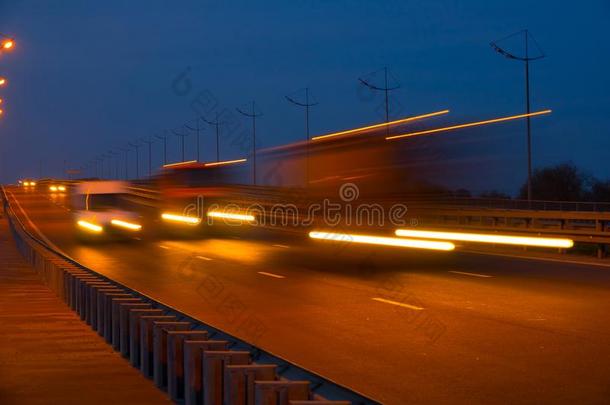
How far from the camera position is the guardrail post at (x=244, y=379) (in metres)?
6.23

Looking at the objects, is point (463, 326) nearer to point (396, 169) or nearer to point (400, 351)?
point (400, 351)

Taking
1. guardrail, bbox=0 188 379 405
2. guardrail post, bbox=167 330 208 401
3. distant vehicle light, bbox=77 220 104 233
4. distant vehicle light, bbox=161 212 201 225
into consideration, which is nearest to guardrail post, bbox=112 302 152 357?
guardrail, bbox=0 188 379 405

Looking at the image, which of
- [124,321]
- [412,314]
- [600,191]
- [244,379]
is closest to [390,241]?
[412,314]

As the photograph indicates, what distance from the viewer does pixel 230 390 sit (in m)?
6.33

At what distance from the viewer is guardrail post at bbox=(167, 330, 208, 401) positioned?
820cm

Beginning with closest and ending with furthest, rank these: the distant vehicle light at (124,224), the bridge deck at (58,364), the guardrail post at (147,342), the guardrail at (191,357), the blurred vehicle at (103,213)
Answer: the guardrail at (191,357), the bridge deck at (58,364), the guardrail post at (147,342), the blurred vehicle at (103,213), the distant vehicle light at (124,224)

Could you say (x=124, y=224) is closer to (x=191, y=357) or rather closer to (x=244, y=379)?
(x=191, y=357)

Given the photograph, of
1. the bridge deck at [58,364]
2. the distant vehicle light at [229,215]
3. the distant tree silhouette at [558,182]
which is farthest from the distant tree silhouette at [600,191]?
the bridge deck at [58,364]

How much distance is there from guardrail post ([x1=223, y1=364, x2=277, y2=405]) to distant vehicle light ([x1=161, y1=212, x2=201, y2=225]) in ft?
103

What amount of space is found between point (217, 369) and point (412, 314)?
7.87 m

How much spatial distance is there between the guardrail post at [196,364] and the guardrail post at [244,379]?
1224 millimetres

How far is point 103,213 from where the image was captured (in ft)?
116

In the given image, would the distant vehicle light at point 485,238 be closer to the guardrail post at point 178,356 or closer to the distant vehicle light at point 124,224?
the guardrail post at point 178,356

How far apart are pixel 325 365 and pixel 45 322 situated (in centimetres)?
522
